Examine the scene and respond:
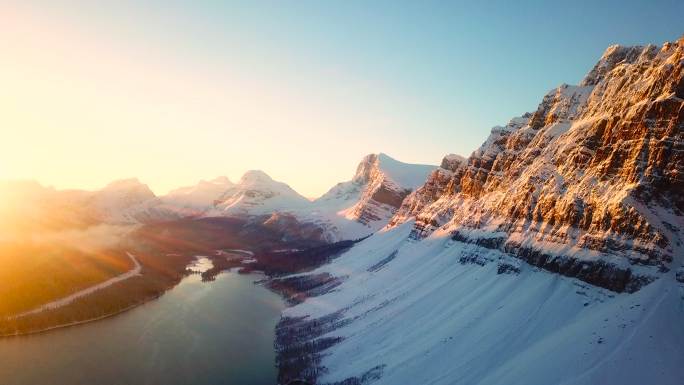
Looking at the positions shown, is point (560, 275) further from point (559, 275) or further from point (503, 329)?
point (503, 329)

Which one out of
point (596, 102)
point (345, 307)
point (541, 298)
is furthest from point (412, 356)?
point (596, 102)

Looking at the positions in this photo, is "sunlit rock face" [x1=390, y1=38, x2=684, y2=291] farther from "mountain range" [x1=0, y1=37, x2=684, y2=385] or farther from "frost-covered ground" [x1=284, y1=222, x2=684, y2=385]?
"frost-covered ground" [x1=284, y1=222, x2=684, y2=385]

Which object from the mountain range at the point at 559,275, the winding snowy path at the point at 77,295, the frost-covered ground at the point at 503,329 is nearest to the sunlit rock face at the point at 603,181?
the mountain range at the point at 559,275

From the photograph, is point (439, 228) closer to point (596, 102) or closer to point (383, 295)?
point (383, 295)

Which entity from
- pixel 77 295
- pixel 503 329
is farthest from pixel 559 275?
pixel 77 295

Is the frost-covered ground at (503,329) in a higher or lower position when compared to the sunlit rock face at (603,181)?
lower

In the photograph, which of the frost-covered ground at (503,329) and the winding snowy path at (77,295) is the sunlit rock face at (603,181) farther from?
the winding snowy path at (77,295)

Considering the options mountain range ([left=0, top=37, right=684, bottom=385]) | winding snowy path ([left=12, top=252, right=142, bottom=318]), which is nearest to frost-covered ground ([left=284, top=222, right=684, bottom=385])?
mountain range ([left=0, top=37, right=684, bottom=385])
